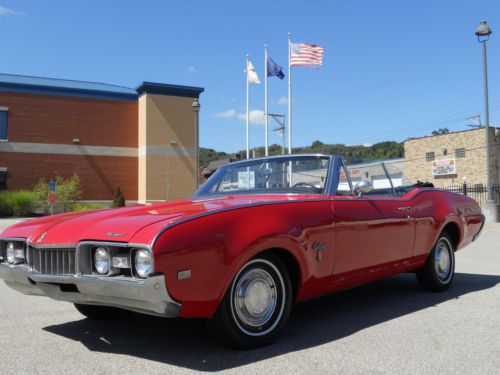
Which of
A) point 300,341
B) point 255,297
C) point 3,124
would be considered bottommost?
point 300,341

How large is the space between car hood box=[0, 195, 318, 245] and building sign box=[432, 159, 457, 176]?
42179 mm

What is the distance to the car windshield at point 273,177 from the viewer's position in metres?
4.48

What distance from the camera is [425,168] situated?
44719mm

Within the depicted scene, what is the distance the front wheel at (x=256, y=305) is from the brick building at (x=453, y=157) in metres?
39.4

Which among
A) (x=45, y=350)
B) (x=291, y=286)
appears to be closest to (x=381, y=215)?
(x=291, y=286)

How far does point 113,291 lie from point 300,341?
1.46 meters

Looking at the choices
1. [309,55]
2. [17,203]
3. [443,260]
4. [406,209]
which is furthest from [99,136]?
[406,209]

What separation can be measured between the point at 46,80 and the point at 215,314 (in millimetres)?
38385

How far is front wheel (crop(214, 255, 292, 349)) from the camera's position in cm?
325

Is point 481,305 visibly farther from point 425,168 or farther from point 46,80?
point 425,168

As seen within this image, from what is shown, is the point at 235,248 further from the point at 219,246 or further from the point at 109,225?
the point at 109,225

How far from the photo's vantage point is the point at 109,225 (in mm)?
3221

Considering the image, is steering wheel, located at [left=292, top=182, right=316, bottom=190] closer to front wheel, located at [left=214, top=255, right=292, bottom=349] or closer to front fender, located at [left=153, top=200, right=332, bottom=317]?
front fender, located at [left=153, top=200, right=332, bottom=317]

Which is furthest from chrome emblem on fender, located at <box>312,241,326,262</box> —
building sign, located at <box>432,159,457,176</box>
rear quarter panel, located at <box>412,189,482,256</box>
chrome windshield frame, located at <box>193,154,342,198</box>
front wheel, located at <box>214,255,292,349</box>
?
building sign, located at <box>432,159,457,176</box>
